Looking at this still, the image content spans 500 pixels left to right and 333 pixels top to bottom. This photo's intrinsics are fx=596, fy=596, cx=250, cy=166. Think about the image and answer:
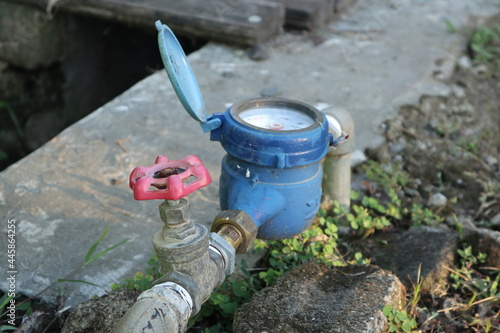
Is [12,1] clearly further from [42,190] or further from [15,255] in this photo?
[15,255]

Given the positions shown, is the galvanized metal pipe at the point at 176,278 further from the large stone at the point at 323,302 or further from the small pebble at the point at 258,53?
the small pebble at the point at 258,53

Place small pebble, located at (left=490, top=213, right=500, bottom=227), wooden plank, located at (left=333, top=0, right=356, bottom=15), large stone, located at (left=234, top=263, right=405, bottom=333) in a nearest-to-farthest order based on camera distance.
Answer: large stone, located at (left=234, top=263, right=405, bottom=333)
small pebble, located at (left=490, top=213, right=500, bottom=227)
wooden plank, located at (left=333, top=0, right=356, bottom=15)

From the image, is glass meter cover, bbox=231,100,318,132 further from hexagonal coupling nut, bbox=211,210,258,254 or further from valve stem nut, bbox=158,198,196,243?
valve stem nut, bbox=158,198,196,243

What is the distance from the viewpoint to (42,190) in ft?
7.16

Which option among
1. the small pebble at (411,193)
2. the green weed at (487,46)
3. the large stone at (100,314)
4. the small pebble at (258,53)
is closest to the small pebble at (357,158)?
the small pebble at (411,193)

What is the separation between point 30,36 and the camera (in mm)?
3814

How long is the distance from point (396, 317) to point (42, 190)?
1343 millimetres

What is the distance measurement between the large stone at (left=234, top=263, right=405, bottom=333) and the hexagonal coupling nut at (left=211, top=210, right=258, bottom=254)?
0.14 metres

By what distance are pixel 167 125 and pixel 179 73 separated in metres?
1.07

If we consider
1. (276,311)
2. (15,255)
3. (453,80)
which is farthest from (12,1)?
(276,311)

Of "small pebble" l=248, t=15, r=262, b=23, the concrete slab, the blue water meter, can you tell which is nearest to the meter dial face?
the blue water meter

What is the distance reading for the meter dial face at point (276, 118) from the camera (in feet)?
5.53

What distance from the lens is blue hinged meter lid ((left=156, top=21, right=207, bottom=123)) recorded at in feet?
4.77

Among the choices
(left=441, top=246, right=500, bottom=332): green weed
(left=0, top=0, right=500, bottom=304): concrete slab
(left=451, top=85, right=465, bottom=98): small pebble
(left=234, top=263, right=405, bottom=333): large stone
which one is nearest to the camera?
(left=234, top=263, right=405, bottom=333): large stone
